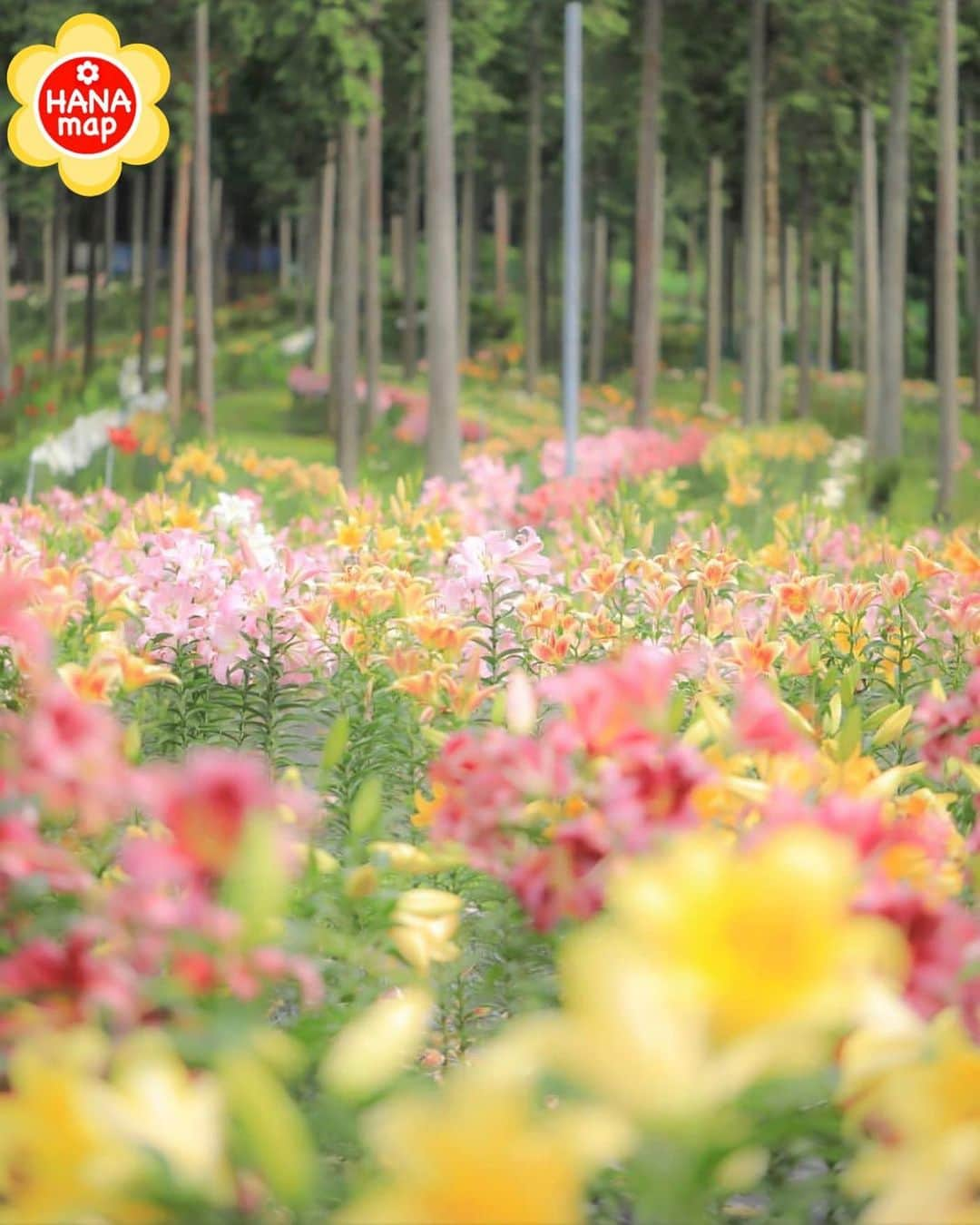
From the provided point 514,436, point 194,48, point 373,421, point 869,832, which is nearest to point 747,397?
point 514,436

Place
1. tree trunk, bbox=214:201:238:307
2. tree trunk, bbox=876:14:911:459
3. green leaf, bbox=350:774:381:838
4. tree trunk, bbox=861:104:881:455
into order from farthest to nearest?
tree trunk, bbox=214:201:238:307 < tree trunk, bbox=861:104:881:455 < tree trunk, bbox=876:14:911:459 < green leaf, bbox=350:774:381:838

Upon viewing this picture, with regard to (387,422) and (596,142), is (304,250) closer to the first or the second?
→ (596,142)

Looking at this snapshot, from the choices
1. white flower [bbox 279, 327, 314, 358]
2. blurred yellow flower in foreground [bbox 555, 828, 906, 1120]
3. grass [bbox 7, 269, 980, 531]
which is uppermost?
blurred yellow flower in foreground [bbox 555, 828, 906, 1120]

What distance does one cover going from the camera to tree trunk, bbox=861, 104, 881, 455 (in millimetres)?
24703

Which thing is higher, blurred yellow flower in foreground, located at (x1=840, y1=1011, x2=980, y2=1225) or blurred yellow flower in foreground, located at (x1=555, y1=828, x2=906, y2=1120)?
blurred yellow flower in foreground, located at (x1=555, y1=828, x2=906, y2=1120)

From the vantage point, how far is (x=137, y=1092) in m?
1.29

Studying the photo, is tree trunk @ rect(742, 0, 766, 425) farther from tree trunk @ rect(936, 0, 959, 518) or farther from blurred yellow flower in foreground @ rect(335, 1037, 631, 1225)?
blurred yellow flower in foreground @ rect(335, 1037, 631, 1225)

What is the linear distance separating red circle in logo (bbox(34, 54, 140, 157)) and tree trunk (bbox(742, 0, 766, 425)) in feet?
61.2

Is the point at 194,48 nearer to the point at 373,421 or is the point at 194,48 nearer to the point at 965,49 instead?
the point at 373,421

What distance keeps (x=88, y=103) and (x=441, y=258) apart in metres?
10.7

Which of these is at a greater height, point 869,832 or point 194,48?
point 194,48

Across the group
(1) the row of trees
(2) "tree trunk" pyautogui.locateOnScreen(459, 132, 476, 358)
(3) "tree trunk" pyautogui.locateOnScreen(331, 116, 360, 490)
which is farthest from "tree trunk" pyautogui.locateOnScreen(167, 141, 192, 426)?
(2) "tree trunk" pyautogui.locateOnScreen(459, 132, 476, 358)

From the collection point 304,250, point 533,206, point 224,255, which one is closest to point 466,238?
point 533,206

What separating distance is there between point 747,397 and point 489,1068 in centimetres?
2294
